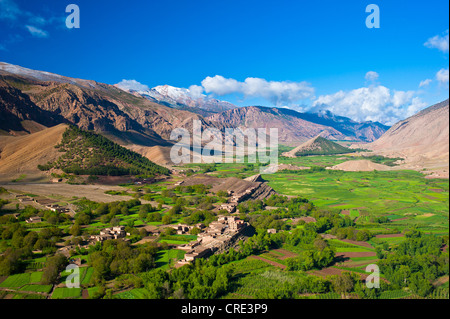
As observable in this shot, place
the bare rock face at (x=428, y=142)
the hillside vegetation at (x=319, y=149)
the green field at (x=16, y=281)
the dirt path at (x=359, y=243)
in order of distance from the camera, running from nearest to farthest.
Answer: the bare rock face at (x=428, y=142), the green field at (x=16, y=281), the dirt path at (x=359, y=243), the hillside vegetation at (x=319, y=149)

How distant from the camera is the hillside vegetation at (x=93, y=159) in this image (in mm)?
54406

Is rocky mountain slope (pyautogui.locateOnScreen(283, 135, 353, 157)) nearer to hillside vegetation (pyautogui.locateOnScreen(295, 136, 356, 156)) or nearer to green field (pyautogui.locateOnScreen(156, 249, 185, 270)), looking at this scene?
hillside vegetation (pyautogui.locateOnScreen(295, 136, 356, 156))

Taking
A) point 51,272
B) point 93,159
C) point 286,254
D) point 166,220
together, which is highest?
point 93,159

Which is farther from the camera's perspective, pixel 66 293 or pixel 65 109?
pixel 65 109

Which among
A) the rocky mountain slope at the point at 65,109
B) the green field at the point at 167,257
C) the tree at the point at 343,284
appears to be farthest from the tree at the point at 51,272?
the rocky mountain slope at the point at 65,109

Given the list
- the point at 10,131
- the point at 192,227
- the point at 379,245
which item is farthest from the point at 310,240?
the point at 10,131

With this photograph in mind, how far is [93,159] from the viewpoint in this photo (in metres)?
56.9

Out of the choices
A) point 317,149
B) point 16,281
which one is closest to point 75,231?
point 16,281

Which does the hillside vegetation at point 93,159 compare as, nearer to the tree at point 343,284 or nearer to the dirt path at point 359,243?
the dirt path at point 359,243

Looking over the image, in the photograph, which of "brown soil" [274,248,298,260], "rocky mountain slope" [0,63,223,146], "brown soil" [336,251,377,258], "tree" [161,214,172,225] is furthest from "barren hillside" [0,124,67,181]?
"brown soil" [336,251,377,258]

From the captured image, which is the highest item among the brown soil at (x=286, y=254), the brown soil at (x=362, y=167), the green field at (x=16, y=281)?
the brown soil at (x=362, y=167)

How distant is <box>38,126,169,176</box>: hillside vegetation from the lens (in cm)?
5441

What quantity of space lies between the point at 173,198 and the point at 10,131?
6217 cm

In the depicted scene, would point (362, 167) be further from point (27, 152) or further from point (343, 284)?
point (27, 152)
